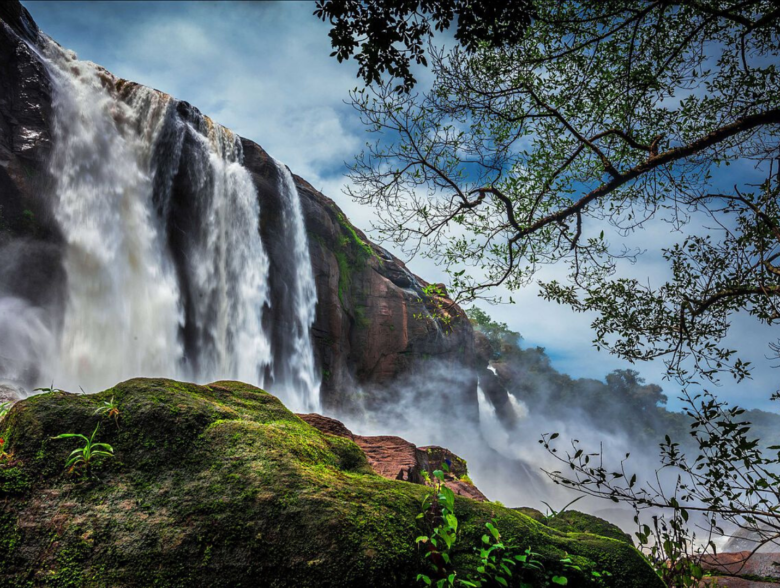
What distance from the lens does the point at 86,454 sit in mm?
2342

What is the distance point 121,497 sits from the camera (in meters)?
2.25

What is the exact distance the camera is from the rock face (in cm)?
707

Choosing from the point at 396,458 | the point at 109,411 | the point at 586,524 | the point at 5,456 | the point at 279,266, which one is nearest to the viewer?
the point at 5,456

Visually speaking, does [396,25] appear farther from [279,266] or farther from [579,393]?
[579,393]

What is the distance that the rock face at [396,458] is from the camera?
707cm

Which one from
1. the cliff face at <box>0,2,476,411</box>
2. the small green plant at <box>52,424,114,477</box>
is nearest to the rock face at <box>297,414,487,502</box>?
the cliff face at <box>0,2,476,411</box>

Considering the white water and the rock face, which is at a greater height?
the white water

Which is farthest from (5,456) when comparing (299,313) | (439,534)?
(299,313)

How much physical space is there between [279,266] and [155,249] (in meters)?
6.49

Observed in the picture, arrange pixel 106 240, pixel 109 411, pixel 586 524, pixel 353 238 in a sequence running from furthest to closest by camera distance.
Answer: pixel 353 238 < pixel 106 240 < pixel 586 524 < pixel 109 411

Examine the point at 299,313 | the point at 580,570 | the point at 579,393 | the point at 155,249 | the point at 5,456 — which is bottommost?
the point at 580,570

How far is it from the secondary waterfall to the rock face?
9696 millimetres

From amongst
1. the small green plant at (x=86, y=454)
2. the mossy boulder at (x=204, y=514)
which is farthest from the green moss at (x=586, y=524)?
the small green plant at (x=86, y=454)

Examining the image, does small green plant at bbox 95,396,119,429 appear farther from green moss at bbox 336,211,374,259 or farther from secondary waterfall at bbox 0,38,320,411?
green moss at bbox 336,211,374,259
